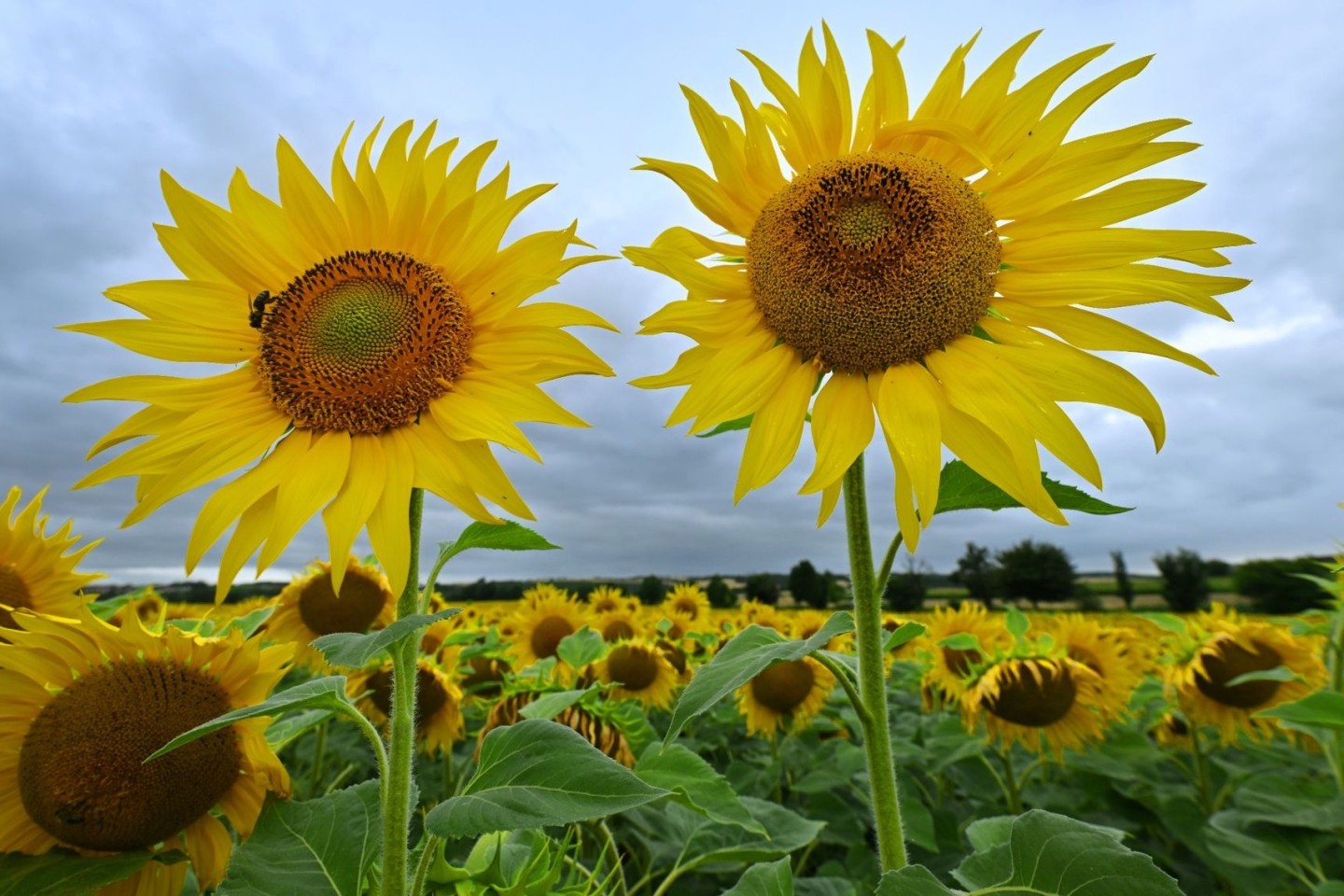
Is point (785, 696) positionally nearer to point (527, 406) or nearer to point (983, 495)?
point (983, 495)

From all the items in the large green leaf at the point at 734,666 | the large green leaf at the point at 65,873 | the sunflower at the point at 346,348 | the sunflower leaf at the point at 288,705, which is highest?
the sunflower at the point at 346,348

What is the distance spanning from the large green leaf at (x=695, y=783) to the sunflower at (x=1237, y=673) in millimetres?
4192

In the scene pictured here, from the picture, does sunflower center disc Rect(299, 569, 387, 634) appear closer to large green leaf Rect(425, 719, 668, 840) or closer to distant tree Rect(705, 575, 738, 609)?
large green leaf Rect(425, 719, 668, 840)

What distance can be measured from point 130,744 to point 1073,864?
2.37m

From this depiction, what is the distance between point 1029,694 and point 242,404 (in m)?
4.47

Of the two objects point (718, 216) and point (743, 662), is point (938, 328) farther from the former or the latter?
point (743, 662)

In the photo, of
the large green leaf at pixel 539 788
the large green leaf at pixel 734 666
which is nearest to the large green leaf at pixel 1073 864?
the large green leaf at pixel 734 666

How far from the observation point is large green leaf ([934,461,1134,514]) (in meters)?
1.75

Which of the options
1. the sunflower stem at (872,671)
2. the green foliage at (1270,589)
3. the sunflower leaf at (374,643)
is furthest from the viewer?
the green foliage at (1270,589)

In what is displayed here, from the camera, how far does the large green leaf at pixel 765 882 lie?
1.95 m

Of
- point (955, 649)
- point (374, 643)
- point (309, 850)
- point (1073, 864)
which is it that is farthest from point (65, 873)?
point (955, 649)

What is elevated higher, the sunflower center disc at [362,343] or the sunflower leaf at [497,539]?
the sunflower center disc at [362,343]

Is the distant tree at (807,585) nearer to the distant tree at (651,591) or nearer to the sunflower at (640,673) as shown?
the distant tree at (651,591)

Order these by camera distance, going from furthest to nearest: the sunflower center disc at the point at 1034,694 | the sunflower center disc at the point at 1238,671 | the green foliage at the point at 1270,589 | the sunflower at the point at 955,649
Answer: the green foliage at the point at 1270,589 → the sunflower at the point at 955,649 → the sunflower center disc at the point at 1238,671 → the sunflower center disc at the point at 1034,694
